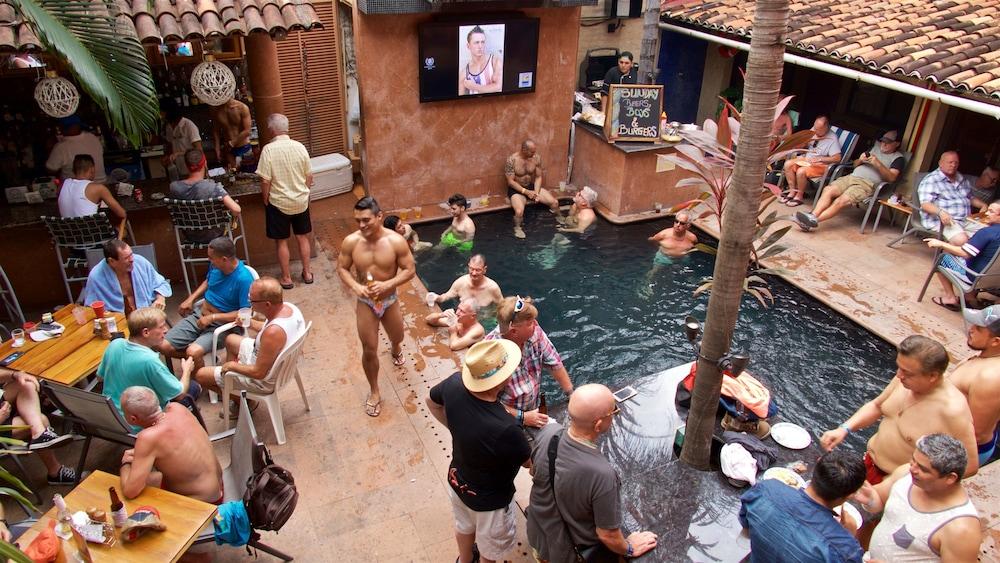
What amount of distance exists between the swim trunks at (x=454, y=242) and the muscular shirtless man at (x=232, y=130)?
3263mm

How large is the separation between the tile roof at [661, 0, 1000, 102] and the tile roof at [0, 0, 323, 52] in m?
8.02

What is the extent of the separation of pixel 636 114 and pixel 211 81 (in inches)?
252

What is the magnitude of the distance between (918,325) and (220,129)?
10043mm

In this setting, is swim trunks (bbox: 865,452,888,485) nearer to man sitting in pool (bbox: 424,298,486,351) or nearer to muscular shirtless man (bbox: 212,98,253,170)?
man sitting in pool (bbox: 424,298,486,351)

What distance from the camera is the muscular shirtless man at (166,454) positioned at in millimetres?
4375

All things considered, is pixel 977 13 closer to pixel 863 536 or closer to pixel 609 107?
pixel 609 107

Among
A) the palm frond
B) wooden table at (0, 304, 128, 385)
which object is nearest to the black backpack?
wooden table at (0, 304, 128, 385)

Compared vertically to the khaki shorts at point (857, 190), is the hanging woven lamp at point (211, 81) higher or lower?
higher

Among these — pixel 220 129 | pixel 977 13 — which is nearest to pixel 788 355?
pixel 977 13

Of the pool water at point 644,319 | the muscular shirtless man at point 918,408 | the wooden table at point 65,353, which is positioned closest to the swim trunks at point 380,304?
the pool water at point 644,319

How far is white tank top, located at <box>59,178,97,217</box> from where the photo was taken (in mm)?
7504

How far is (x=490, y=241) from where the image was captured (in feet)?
34.2

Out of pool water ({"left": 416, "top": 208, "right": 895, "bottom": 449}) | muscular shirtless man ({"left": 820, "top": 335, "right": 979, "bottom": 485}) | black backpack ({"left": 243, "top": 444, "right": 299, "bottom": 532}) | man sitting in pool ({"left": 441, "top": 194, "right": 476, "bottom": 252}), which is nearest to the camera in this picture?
muscular shirtless man ({"left": 820, "top": 335, "right": 979, "bottom": 485})

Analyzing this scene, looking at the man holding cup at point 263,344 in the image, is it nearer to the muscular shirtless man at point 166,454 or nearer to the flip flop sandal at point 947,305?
the muscular shirtless man at point 166,454
